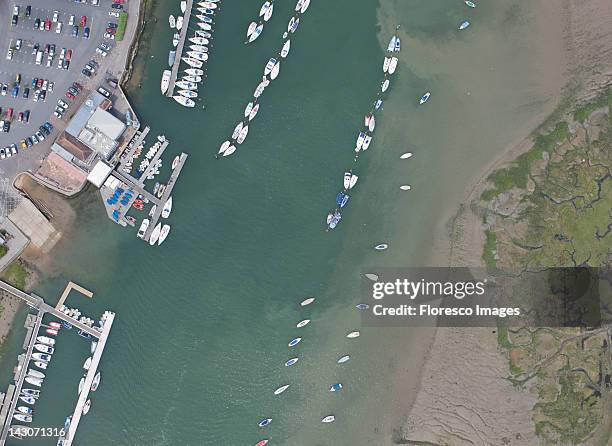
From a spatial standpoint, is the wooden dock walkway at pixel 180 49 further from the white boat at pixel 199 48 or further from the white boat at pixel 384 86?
the white boat at pixel 384 86

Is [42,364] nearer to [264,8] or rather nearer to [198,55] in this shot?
[198,55]

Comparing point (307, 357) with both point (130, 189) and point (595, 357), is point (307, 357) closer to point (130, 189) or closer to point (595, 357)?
point (130, 189)

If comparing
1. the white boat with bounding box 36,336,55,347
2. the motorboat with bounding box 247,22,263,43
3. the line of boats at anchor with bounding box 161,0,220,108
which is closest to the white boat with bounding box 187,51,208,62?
the line of boats at anchor with bounding box 161,0,220,108

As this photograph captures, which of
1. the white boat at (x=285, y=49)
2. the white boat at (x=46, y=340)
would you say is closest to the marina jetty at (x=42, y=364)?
the white boat at (x=46, y=340)

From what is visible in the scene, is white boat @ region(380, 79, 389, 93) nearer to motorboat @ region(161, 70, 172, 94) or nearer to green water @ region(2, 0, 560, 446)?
green water @ region(2, 0, 560, 446)

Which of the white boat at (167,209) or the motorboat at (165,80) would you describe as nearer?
the white boat at (167,209)
